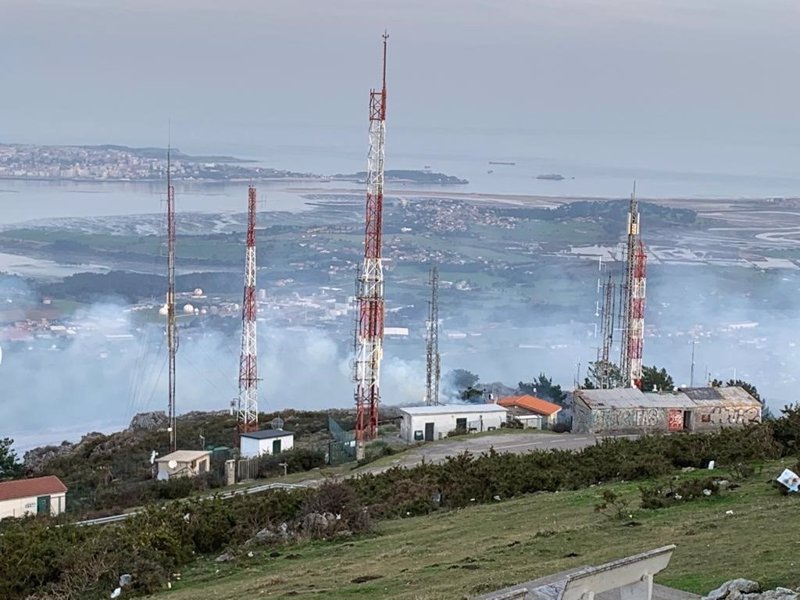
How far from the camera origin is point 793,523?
1064cm

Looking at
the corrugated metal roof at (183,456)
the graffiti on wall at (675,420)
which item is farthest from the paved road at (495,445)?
the corrugated metal roof at (183,456)

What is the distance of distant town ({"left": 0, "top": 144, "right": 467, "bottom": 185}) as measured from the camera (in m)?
130

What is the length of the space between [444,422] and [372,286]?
3.84 m

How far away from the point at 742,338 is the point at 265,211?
55790 millimetres

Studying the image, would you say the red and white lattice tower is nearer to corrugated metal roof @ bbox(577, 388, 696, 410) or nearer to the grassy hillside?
corrugated metal roof @ bbox(577, 388, 696, 410)

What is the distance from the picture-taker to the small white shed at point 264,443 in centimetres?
2528

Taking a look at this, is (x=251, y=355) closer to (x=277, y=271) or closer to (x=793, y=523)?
(x=793, y=523)

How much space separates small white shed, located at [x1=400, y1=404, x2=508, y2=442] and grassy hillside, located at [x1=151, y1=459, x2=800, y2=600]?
1178 centimetres

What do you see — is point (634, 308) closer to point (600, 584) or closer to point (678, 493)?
point (678, 493)

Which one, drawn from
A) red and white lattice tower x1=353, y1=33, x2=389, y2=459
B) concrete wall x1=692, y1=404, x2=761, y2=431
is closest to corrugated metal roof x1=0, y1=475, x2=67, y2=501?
red and white lattice tower x1=353, y1=33, x2=389, y2=459

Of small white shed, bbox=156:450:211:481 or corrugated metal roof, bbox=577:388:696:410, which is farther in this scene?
corrugated metal roof, bbox=577:388:696:410

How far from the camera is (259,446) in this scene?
83.0ft

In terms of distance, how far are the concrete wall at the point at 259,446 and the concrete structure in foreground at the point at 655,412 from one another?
Answer: 6.44m

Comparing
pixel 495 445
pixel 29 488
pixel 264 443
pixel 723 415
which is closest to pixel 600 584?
pixel 29 488
